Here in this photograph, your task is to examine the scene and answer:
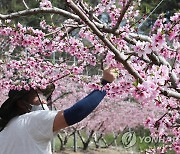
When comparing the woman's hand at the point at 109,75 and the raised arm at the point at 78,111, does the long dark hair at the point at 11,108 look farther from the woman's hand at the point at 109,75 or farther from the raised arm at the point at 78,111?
the woman's hand at the point at 109,75

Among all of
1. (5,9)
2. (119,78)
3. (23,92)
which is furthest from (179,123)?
(5,9)

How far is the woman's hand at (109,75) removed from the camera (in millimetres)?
2141

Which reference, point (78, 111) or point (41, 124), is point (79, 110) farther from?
point (41, 124)

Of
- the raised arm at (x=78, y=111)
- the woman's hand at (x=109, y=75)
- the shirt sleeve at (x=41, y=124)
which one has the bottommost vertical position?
the shirt sleeve at (x=41, y=124)

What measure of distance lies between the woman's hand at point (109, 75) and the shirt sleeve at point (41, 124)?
0.34 metres

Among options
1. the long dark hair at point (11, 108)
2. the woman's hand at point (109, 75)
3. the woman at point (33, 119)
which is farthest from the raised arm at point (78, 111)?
the long dark hair at point (11, 108)

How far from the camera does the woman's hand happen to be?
2141mm

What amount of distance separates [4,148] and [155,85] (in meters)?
1.02

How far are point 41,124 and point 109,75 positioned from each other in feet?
1.51

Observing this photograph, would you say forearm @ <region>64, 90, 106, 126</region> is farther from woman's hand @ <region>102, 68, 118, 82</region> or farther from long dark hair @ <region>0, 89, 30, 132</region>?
long dark hair @ <region>0, 89, 30, 132</region>

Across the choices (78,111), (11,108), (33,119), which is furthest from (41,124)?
(11,108)

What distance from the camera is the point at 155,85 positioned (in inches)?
71.1

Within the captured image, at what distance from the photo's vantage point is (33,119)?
2.19 m

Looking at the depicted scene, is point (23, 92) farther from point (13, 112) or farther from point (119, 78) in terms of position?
point (119, 78)
